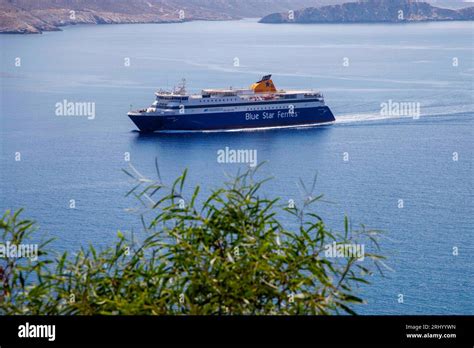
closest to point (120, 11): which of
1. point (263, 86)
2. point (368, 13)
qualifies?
point (368, 13)

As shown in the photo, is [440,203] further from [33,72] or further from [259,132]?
[33,72]

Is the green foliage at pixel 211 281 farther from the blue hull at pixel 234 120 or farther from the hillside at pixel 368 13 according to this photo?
the hillside at pixel 368 13

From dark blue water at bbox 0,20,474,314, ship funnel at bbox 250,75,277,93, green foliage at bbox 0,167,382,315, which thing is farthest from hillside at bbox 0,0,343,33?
green foliage at bbox 0,167,382,315

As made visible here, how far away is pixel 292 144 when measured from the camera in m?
15.8

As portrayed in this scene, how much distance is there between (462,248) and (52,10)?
23.3m

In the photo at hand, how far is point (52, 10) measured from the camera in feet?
100

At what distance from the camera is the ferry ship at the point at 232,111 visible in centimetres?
1648

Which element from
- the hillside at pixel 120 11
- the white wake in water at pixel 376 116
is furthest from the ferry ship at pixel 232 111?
the hillside at pixel 120 11

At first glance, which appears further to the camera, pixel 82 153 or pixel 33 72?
pixel 33 72

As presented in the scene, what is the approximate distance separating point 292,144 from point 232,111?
1.65 meters

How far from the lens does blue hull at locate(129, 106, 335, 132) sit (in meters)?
16.4

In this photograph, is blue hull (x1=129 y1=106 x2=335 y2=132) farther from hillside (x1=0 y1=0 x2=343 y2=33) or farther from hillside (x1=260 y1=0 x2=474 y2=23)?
hillside (x1=260 y1=0 x2=474 y2=23)

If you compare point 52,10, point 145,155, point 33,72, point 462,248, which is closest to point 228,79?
point 33,72

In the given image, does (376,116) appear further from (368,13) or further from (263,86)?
(368,13)
